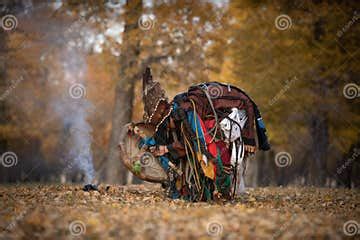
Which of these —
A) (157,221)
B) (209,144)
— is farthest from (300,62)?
(157,221)

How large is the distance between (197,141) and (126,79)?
24.2ft

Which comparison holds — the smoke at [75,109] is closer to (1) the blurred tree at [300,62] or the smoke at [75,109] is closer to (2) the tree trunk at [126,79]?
(2) the tree trunk at [126,79]

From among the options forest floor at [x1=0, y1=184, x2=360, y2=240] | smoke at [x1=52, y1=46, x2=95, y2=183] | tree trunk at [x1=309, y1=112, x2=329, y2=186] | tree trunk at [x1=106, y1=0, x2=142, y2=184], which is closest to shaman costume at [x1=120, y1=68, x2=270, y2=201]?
forest floor at [x1=0, y1=184, x2=360, y2=240]

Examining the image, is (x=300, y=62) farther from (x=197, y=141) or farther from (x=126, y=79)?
(x=197, y=141)

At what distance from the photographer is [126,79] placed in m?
15.2

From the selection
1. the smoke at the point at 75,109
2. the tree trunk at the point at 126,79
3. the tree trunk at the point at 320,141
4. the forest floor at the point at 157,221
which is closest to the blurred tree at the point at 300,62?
the tree trunk at the point at 320,141

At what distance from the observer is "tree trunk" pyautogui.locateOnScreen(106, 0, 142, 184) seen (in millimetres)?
14617

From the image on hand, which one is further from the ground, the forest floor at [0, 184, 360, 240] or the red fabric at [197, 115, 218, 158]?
the red fabric at [197, 115, 218, 158]

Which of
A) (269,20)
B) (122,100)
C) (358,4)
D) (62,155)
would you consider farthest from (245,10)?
(62,155)

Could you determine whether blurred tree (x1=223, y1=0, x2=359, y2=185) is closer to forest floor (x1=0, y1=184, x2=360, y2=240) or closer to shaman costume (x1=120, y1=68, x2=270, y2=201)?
shaman costume (x1=120, y1=68, x2=270, y2=201)

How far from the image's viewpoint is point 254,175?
2525cm

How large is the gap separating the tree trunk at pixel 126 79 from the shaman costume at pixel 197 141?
598 centimetres

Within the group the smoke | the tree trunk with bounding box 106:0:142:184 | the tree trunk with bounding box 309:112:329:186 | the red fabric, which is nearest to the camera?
the red fabric

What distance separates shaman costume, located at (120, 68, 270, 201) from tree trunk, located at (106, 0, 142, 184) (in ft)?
19.6
